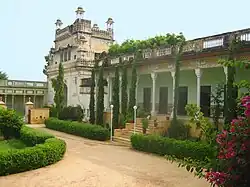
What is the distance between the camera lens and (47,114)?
30.2 meters

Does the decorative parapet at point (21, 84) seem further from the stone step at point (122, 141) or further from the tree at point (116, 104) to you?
the stone step at point (122, 141)

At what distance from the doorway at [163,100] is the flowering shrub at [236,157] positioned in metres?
19.5

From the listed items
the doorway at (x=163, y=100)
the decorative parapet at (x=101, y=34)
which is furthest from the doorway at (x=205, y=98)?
the decorative parapet at (x=101, y=34)

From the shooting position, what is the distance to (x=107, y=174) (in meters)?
9.98

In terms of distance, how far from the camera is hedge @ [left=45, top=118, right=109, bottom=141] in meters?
19.3

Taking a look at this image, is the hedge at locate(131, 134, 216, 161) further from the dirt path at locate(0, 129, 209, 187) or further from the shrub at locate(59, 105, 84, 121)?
the shrub at locate(59, 105, 84, 121)

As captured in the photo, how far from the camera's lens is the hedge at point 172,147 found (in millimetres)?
12539

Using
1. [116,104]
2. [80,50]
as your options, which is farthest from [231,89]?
[80,50]

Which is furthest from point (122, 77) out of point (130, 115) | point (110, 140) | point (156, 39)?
point (156, 39)

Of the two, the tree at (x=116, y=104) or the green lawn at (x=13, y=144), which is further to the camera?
the tree at (x=116, y=104)

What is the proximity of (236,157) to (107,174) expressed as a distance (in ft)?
24.2

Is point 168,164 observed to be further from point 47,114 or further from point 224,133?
point 47,114

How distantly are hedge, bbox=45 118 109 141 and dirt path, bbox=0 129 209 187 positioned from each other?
17.5 ft

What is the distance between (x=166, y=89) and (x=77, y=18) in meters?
13.9
